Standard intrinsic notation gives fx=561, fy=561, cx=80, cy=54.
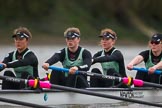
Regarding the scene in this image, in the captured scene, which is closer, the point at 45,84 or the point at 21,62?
the point at 45,84

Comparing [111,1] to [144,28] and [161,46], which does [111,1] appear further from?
[161,46]

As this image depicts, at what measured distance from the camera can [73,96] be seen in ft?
28.9

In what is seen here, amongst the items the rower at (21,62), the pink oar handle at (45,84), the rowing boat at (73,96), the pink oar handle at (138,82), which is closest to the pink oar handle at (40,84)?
the pink oar handle at (45,84)

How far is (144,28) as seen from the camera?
124 feet

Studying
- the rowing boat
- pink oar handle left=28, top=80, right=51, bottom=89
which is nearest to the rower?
the rowing boat

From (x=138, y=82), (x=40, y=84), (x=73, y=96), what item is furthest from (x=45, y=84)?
(x=138, y=82)

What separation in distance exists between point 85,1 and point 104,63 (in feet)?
94.8

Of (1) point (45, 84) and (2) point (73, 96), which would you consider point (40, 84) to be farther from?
(2) point (73, 96)

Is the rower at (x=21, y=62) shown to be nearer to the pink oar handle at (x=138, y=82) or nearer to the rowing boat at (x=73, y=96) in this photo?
the rowing boat at (x=73, y=96)

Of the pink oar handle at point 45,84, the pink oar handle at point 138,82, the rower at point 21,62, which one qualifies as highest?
the rower at point 21,62

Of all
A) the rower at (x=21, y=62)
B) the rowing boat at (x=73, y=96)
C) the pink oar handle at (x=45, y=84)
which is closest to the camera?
the pink oar handle at (x=45, y=84)

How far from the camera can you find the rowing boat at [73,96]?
329 inches

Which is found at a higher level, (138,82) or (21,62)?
(21,62)

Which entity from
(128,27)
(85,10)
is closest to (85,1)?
(85,10)
